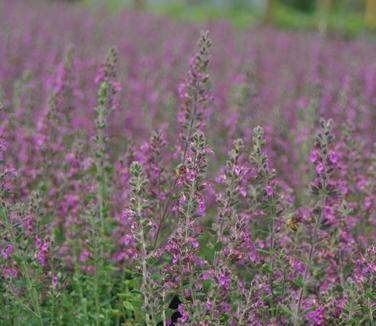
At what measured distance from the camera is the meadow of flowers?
8.92 feet

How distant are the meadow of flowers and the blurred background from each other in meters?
8.97

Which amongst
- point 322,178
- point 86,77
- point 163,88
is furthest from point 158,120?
point 322,178

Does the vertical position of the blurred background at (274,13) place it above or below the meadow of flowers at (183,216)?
below

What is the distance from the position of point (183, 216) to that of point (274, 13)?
19133 mm

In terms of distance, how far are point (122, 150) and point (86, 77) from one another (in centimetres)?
123

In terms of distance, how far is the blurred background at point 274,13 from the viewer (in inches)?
738

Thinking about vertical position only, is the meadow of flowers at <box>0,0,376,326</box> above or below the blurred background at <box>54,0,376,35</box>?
above

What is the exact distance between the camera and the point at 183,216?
276 centimetres

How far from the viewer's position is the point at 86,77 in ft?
22.3

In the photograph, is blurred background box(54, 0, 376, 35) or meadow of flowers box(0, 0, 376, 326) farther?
blurred background box(54, 0, 376, 35)

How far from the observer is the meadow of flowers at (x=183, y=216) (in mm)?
2719

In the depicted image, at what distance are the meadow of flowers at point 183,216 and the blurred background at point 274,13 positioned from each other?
897 cm

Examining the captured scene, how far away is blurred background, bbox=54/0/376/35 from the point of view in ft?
61.5

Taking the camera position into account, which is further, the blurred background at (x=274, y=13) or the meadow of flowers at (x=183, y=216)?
the blurred background at (x=274, y=13)
